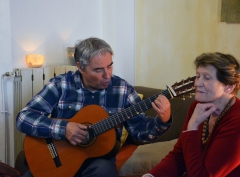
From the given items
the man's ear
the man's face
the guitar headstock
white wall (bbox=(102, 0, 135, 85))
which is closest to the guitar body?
the man's face

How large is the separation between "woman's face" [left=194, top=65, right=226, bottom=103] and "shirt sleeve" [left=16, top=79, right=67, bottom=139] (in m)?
0.76

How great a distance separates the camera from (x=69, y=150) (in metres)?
1.87

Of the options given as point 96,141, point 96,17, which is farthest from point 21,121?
point 96,17

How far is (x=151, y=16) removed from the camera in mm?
3158

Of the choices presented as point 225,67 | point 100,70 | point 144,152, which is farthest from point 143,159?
point 225,67

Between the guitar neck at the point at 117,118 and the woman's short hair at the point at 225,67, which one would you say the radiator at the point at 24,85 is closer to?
the guitar neck at the point at 117,118

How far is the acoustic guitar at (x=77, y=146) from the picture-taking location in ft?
5.96

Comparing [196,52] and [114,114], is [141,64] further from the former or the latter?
[114,114]

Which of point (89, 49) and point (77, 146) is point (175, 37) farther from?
point (77, 146)

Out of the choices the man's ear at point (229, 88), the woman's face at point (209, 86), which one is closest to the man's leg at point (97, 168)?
the woman's face at point (209, 86)

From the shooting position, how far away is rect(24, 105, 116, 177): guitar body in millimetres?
1827

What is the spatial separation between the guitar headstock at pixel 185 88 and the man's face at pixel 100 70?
0.38m

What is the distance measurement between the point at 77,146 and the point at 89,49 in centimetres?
51

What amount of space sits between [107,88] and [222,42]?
141cm
